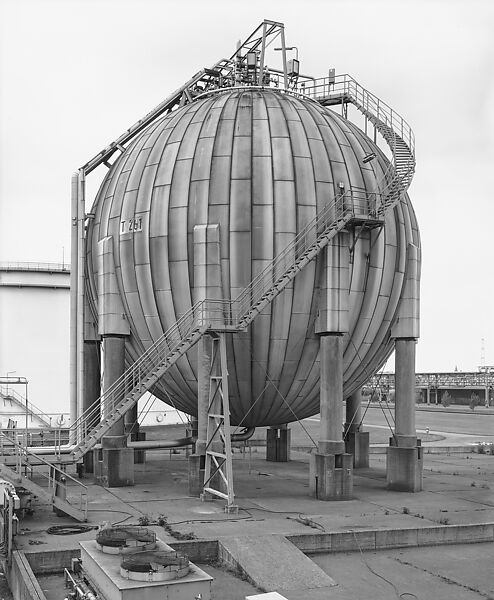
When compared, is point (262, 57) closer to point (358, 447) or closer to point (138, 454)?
point (358, 447)

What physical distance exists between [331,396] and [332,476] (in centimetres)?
229

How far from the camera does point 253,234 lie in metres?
23.1

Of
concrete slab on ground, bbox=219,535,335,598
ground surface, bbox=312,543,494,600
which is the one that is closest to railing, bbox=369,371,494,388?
ground surface, bbox=312,543,494,600

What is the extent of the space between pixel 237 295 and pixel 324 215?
3.51 meters

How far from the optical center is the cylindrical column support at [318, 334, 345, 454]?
23078mm

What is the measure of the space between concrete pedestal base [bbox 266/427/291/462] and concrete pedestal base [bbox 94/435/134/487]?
9558 millimetres

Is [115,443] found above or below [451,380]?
above

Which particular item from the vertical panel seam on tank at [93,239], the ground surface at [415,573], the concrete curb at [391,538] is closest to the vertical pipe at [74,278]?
the vertical panel seam on tank at [93,239]

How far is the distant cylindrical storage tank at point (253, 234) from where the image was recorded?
2323cm

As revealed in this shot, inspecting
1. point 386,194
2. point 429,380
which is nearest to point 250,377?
point 386,194

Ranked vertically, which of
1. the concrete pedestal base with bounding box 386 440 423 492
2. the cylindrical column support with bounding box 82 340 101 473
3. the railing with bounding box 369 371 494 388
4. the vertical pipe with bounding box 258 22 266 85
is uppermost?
the vertical pipe with bounding box 258 22 266 85

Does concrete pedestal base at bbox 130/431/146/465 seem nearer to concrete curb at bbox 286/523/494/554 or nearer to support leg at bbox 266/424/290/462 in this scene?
support leg at bbox 266/424/290/462

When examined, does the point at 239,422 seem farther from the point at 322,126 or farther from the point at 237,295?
the point at 322,126

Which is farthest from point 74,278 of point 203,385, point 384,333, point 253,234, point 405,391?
point 405,391
